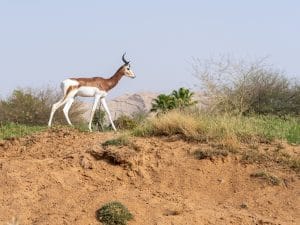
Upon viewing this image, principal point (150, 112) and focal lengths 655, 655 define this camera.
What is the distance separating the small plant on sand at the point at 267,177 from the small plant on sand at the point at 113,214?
8.30 feet

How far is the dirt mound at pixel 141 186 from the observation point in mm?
10430

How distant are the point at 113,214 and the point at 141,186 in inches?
51.0

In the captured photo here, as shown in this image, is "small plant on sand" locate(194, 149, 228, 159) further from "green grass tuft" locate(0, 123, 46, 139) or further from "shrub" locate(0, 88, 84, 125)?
"shrub" locate(0, 88, 84, 125)

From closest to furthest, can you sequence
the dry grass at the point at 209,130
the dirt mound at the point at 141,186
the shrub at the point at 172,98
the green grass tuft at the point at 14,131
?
the dirt mound at the point at 141,186, the dry grass at the point at 209,130, the green grass tuft at the point at 14,131, the shrub at the point at 172,98

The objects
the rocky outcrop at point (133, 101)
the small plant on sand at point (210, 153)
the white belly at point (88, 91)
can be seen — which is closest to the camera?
the small plant on sand at point (210, 153)

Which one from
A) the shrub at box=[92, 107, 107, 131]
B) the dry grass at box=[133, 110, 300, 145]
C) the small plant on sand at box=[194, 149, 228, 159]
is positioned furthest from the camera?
the shrub at box=[92, 107, 107, 131]

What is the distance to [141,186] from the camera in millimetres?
11344

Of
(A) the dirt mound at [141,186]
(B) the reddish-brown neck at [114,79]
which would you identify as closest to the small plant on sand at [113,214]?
(A) the dirt mound at [141,186]

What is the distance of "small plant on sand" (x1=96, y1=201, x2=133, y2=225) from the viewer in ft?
33.2

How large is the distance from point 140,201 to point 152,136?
254 cm

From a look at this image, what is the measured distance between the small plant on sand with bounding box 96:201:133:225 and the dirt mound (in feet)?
0.49

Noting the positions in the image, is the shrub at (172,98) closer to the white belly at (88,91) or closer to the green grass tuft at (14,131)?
the white belly at (88,91)

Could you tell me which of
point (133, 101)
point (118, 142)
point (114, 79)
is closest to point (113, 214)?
point (118, 142)

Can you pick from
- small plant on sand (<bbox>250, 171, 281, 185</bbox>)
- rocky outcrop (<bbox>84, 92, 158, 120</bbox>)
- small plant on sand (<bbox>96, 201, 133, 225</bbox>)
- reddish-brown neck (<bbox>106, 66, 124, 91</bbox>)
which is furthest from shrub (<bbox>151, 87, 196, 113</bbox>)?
rocky outcrop (<bbox>84, 92, 158, 120</bbox>)
